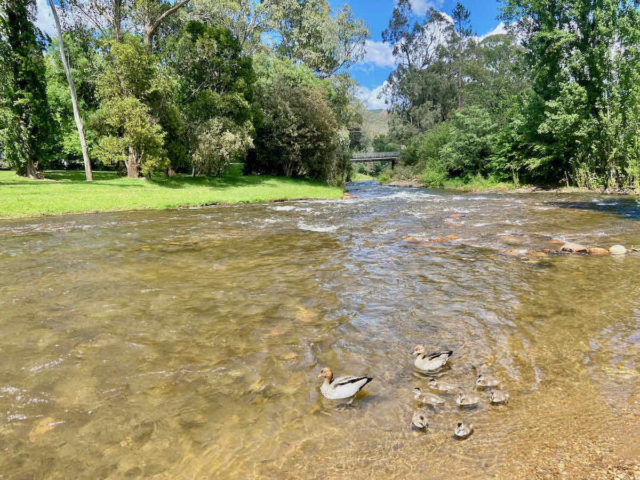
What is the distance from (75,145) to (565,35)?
176 feet

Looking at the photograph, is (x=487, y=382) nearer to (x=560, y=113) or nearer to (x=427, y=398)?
(x=427, y=398)

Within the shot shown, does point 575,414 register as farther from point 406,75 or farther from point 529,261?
point 406,75

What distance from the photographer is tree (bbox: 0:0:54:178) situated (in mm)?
31984

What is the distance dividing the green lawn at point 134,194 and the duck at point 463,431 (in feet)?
79.5

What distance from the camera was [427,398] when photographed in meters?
4.36

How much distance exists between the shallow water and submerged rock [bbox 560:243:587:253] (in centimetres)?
75

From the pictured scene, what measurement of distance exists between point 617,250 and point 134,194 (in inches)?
1073

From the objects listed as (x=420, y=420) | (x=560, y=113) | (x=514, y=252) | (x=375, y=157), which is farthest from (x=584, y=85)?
(x=375, y=157)

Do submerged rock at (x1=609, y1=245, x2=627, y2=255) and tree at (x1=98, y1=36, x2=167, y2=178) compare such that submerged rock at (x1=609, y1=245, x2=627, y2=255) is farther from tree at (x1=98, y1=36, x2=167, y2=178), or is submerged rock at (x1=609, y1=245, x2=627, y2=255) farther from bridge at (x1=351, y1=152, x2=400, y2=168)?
bridge at (x1=351, y1=152, x2=400, y2=168)

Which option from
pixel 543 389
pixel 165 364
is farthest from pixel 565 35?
pixel 165 364

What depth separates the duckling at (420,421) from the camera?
385 cm

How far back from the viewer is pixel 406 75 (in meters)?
81.1

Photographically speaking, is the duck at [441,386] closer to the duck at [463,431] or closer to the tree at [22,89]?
the duck at [463,431]

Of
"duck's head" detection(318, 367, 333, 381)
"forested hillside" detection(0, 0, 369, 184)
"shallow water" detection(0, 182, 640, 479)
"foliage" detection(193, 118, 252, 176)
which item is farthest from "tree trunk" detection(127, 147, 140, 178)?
"duck's head" detection(318, 367, 333, 381)
